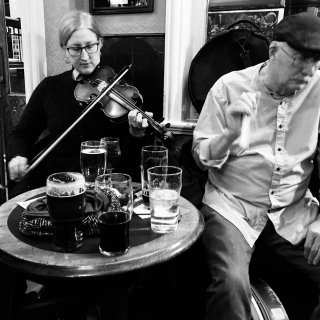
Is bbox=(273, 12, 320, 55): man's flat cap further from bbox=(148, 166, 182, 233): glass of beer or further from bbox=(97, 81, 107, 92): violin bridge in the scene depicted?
bbox=(97, 81, 107, 92): violin bridge

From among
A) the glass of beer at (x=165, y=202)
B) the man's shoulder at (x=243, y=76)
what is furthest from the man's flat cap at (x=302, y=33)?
the glass of beer at (x=165, y=202)

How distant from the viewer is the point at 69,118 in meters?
2.03

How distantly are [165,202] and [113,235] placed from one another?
0.69 feet

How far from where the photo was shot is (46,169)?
2.08m

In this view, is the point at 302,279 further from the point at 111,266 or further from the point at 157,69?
the point at 157,69

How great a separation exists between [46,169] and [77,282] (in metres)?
1.27

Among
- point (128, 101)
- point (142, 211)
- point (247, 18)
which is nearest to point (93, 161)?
point (142, 211)

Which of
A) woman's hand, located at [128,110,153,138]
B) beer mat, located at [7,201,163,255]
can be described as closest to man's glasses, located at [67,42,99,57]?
woman's hand, located at [128,110,153,138]

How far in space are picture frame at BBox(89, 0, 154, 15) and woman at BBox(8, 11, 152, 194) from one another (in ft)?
1.21

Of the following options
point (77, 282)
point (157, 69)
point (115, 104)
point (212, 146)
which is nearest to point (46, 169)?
point (115, 104)

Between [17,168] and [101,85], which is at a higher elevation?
[101,85]

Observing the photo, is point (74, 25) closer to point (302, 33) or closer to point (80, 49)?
point (80, 49)

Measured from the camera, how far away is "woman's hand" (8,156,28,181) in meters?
1.71

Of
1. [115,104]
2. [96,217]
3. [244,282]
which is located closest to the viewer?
[96,217]
